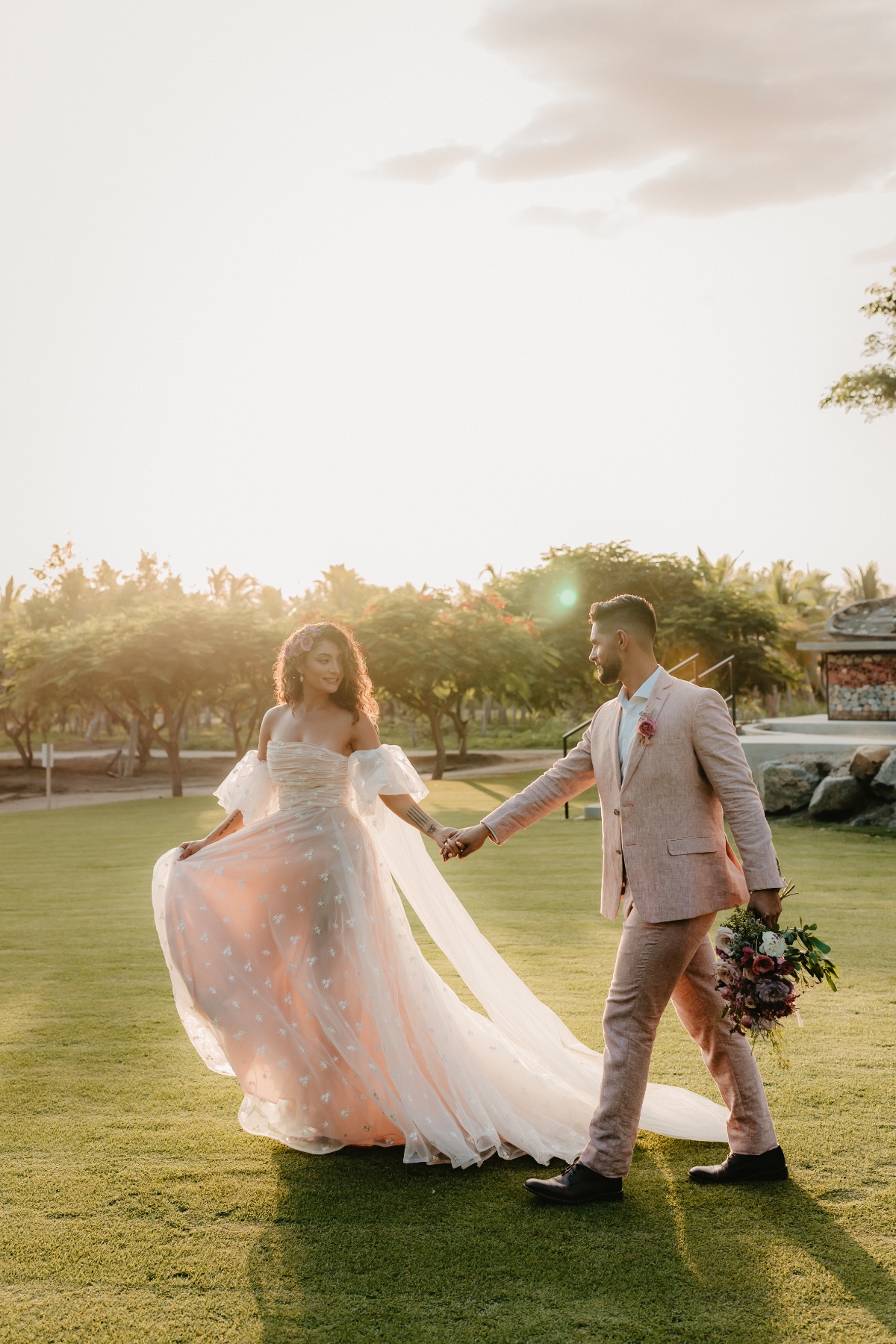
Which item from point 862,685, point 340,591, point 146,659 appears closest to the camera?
point 862,685

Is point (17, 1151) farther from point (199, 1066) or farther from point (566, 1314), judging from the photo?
point (566, 1314)

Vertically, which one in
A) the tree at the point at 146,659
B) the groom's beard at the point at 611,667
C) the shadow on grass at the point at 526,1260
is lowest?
the shadow on grass at the point at 526,1260

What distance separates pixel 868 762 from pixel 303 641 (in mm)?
11053

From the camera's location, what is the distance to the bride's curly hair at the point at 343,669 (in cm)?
480

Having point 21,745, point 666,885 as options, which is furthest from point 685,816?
point 21,745

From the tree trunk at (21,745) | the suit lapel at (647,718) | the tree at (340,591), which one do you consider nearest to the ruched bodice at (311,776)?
the suit lapel at (647,718)

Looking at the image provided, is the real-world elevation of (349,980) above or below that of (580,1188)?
above

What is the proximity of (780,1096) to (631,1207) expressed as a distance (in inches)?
52.2

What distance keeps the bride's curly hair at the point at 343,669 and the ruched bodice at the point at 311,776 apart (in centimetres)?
24

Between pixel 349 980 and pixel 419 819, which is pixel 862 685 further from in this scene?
pixel 349 980

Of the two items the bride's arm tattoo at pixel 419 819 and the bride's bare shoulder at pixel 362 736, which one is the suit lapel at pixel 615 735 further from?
the bride's bare shoulder at pixel 362 736

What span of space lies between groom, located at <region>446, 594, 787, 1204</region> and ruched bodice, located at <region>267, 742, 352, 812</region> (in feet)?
4.06

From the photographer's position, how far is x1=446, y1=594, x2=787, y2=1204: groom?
12.4 feet

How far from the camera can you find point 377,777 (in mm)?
4680
